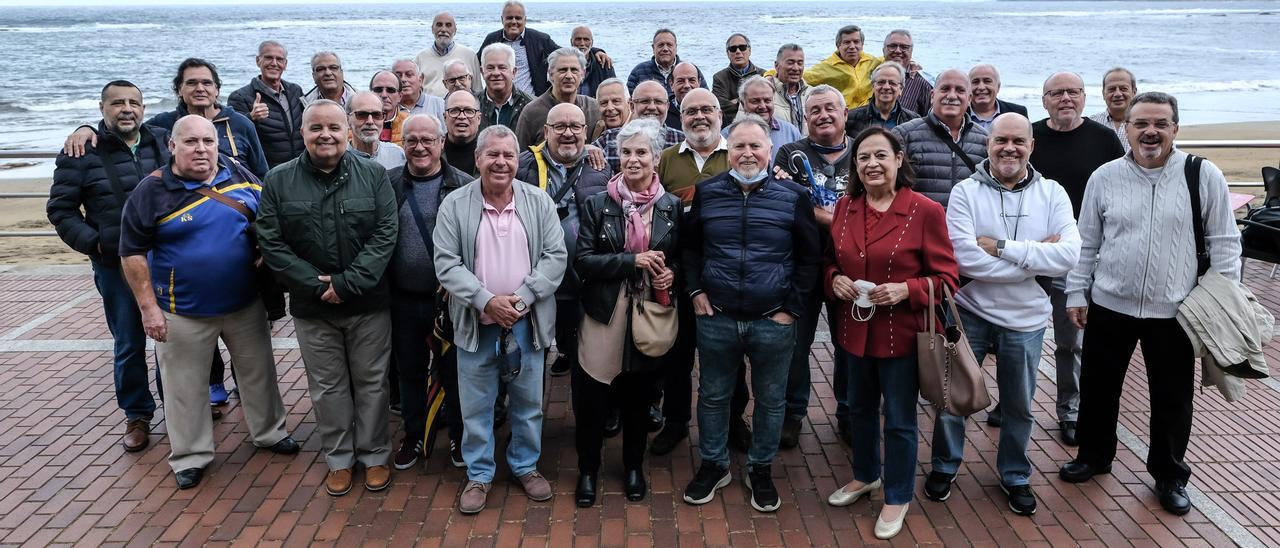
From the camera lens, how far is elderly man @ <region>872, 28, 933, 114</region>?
702 centimetres

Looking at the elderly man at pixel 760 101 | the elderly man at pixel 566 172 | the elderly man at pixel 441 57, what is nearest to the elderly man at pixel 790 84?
the elderly man at pixel 760 101

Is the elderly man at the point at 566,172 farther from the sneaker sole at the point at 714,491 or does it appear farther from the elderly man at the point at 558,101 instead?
the elderly man at the point at 558,101

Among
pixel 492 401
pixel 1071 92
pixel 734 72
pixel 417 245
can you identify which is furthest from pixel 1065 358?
pixel 417 245

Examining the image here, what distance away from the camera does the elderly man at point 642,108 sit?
17.6ft

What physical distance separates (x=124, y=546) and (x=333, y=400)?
45.0 inches

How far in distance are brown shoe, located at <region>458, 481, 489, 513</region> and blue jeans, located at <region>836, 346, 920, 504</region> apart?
1.93 meters

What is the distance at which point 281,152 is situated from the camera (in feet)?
21.9

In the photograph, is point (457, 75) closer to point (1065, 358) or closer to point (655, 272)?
point (655, 272)

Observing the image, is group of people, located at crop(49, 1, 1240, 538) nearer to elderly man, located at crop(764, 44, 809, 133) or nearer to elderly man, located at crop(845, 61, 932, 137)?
elderly man, located at crop(845, 61, 932, 137)

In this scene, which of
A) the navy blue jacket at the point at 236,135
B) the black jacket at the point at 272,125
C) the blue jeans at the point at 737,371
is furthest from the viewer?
the black jacket at the point at 272,125

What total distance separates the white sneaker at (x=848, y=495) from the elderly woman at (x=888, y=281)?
8.0 inches

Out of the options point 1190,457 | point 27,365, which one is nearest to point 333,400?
point 27,365

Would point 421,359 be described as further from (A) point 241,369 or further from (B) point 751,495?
(B) point 751,495

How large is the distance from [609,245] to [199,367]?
7.89ft
